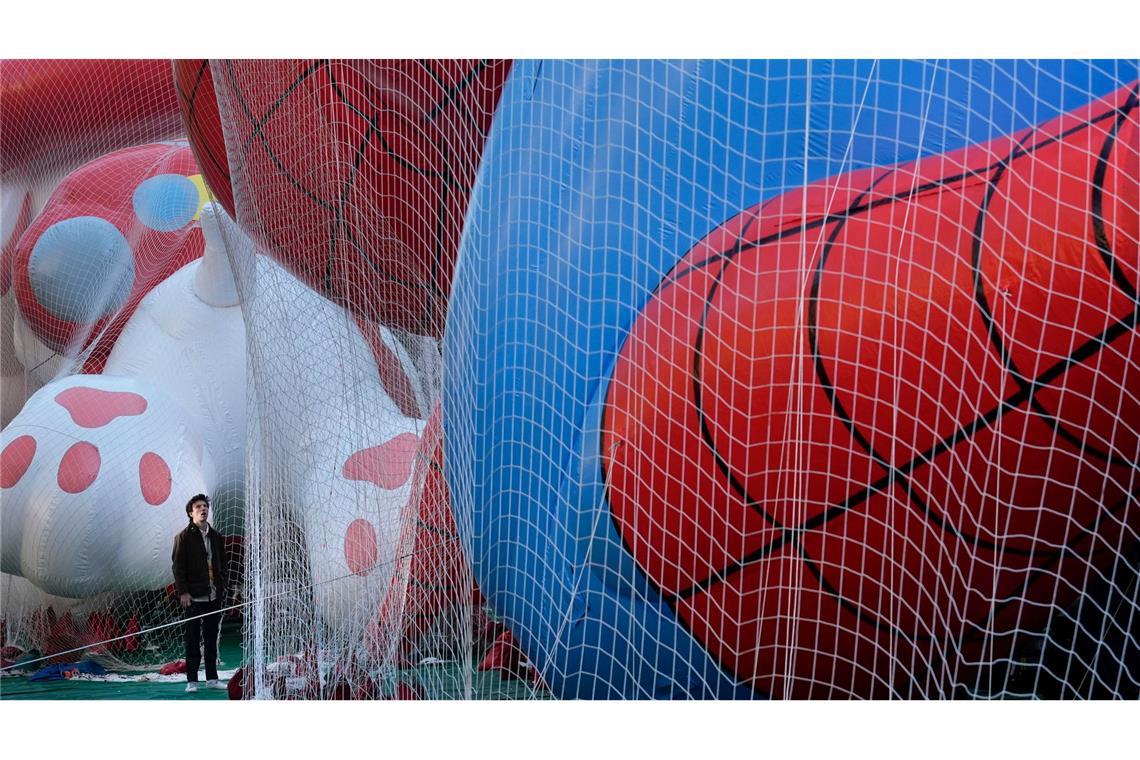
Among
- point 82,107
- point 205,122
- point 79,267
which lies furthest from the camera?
point 79,267

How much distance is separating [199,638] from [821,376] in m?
2.76

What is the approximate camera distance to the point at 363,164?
10.2 feet

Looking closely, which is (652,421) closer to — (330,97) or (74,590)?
(330,97)

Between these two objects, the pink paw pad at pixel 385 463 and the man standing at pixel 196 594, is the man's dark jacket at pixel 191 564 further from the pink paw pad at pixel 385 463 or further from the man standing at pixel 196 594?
the pink paw pad at pixel 385 463

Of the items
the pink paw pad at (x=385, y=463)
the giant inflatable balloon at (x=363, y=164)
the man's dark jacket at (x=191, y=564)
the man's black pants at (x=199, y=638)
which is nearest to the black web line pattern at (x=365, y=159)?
the giant inflatable balloon at (x=363, y=164)

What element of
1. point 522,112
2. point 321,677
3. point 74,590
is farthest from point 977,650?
point 74,590

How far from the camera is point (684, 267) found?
2369 millimetres

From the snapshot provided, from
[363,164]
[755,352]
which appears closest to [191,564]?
[363,164]

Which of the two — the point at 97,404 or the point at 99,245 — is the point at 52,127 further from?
the point at 97,404

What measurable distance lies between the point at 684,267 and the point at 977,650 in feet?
3.26

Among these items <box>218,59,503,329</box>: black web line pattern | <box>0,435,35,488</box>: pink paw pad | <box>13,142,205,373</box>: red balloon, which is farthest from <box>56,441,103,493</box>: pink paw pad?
<box>218,59,503,329</box>: black web line pattern

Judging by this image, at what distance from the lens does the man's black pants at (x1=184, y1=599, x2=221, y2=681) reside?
398 cm

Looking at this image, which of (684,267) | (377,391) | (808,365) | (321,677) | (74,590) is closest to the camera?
(808,365)

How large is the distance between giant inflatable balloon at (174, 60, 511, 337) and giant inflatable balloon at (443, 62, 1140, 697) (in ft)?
1.79
